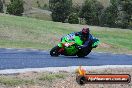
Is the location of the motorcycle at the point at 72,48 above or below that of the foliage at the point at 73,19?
above

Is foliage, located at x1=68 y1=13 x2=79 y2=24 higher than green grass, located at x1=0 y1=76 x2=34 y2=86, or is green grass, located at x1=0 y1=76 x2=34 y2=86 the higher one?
green grass, located at x1=0 y1=76 x2=34 y2=86

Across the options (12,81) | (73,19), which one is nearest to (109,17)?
(73,19)

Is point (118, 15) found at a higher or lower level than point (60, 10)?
lower

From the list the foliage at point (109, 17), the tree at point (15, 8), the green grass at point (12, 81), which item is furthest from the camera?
the tree at point (15, 8)

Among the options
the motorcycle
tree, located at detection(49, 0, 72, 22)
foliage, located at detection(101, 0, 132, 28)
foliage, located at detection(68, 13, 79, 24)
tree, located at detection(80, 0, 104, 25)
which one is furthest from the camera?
tree, located at detection(49, 0, 72, 22)

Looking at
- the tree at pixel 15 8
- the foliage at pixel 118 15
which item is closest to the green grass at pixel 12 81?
the foliage at pixel 118 15

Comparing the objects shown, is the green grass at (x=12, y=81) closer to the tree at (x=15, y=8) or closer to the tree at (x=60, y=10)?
the tree at (x=60, y=10)

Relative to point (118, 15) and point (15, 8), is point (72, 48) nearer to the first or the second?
point (118, 15)

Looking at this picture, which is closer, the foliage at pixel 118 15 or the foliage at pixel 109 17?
the foliage at pixel 118 15

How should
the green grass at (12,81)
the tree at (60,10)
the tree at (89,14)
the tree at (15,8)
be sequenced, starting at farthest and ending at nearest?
1. the tree at (15,8)
2. the tree at (60,10)
3. the tree at (89,14)
4. the green grass at (12,81)

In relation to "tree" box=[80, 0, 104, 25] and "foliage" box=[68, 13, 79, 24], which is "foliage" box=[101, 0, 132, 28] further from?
"foliage" box=[68, 13, 79, 24]

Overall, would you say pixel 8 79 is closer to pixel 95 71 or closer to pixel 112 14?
pixel 95 71

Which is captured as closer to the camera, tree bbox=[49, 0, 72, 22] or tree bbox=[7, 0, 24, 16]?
tree bbox=[49, 0, 72, 22]

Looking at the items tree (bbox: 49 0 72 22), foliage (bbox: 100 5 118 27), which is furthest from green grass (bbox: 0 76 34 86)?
tree (bbox: 49 0 72 22)
